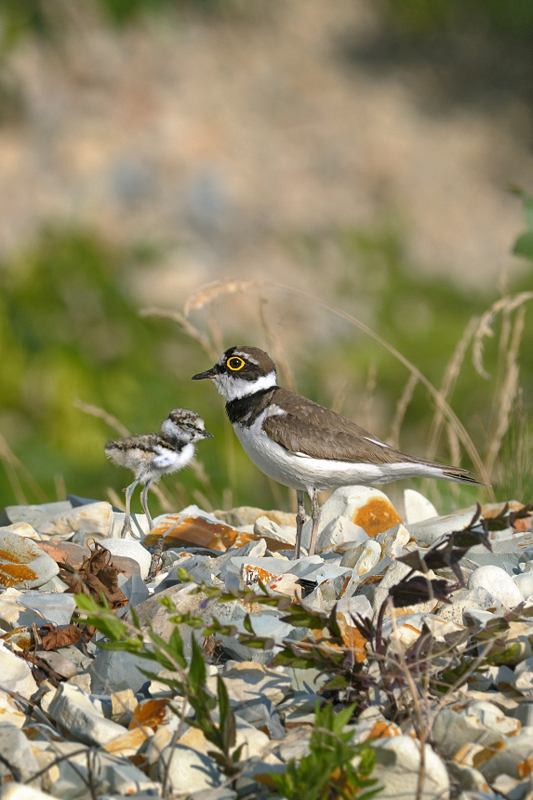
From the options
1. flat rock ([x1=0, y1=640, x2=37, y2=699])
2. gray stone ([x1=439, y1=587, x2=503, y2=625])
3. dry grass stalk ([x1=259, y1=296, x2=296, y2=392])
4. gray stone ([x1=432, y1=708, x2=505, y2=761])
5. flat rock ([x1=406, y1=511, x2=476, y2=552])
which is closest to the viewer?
gray stone ([x1=432, y1=708, x2=505, y2=761])

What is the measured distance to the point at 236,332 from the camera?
9.77m

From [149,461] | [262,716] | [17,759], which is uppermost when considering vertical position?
[17,759]

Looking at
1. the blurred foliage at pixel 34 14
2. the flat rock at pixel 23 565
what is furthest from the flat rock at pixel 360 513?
the blurred foliage at pixel 34 14

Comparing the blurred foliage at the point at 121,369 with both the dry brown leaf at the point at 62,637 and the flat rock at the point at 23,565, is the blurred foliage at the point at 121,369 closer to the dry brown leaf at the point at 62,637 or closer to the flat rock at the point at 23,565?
the flat rock at the point at 23,565

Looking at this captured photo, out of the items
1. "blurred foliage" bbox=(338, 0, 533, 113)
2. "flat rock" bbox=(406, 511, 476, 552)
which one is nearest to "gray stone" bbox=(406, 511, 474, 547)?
"flat rock" bbox=(406, 511, 476, 552)

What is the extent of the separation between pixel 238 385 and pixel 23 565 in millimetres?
1634

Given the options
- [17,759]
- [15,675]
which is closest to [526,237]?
[15,675]

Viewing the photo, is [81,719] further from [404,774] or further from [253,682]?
[404,774]

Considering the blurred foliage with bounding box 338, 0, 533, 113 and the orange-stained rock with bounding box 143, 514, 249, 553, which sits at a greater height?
the blurred foliage with bounding box 338, 0, 533, 113

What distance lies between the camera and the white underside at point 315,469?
3703mm

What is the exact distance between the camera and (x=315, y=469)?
3.70 m

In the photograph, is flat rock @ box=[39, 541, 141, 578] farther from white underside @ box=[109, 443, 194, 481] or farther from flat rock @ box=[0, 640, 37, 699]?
white underside @ box=[109, 443, 194, 481]

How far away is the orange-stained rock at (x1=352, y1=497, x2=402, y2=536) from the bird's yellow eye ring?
917 millimetres

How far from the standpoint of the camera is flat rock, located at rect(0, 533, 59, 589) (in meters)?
2.77
